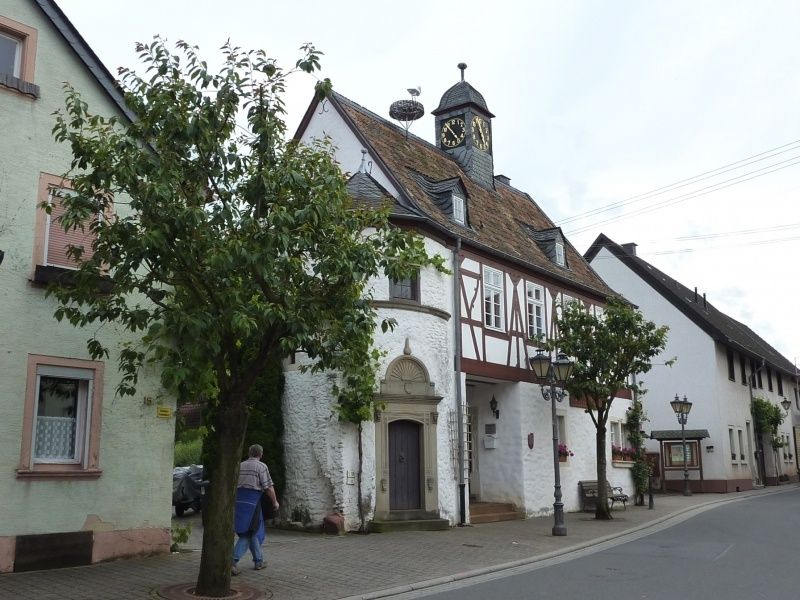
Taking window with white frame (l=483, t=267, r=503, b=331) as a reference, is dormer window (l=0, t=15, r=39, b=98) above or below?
above

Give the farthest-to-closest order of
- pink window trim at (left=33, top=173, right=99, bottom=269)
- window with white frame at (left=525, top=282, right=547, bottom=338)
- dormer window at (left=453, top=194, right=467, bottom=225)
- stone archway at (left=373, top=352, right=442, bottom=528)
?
1. window with white frame at (left=525, top=282, right=547, bottom=338)
2. dormer window at (left=453, top=194, right=467, bottom=225)
3. stone archway at (left=373, top=352, right=442, bottom=528)
4. pink window trim at (left=33, top=173, right=99, bottom=269)

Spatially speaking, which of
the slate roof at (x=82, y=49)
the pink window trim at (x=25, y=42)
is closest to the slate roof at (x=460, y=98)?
the slate roof at (x=82, y=49)

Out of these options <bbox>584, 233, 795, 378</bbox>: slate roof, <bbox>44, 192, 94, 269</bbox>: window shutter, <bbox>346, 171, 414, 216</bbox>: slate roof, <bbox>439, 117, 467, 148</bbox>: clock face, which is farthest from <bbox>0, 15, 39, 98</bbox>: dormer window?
<bbox>584, 233, 795, 378</bbox>: slate roof

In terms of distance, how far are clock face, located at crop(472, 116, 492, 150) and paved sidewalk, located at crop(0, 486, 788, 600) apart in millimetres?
13640

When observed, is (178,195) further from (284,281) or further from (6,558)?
(6,558)

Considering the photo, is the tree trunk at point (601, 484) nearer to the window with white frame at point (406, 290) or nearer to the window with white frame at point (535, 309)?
the window with white frame at point (535, 309)

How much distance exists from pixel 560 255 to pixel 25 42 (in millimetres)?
18407

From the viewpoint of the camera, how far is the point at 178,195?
9727 millimetres

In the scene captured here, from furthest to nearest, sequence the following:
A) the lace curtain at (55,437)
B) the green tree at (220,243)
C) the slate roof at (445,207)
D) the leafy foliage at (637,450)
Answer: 1. the leafy foliage at (637,450)
2. the slate roof at (445,207)
3. the lace curtain at (55,437)
4. the green tree at (220,243)

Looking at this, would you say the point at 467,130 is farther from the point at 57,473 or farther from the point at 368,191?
the point at 57,473

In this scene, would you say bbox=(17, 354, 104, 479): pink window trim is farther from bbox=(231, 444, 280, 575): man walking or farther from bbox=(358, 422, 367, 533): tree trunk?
bbox=(358, 422, 367, 533): tree trunk

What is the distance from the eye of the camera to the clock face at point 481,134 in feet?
90.9

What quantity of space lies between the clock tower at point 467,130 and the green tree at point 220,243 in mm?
17302

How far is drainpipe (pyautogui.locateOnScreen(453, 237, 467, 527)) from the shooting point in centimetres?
1917
